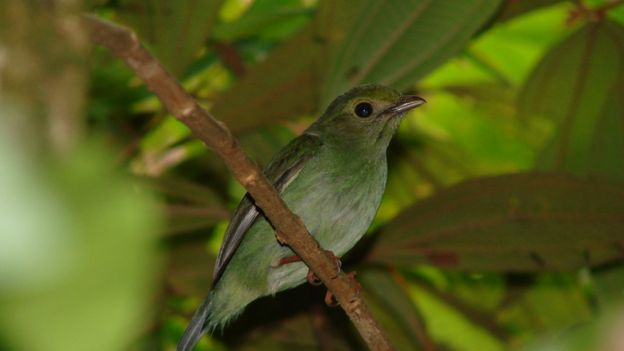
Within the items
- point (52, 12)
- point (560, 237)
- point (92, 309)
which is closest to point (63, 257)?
point (92, 309)

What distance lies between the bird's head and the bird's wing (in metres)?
0.24

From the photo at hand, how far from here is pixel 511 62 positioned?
521 centimetres

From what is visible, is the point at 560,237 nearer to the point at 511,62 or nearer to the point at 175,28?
the point at 511,62

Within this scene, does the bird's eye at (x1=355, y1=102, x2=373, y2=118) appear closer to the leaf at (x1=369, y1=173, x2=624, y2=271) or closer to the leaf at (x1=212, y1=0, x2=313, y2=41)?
the leaf at (x1=369, y1=173, x2=624, y2=271)

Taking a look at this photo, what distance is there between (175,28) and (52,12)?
3.54m

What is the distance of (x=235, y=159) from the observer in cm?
160

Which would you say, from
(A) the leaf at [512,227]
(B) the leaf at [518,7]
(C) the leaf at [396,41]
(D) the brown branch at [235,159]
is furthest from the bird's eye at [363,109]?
(D) the brown branch at [235,159]

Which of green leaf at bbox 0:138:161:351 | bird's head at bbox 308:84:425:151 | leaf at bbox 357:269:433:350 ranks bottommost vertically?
leaf at bbox 357:269:433:350

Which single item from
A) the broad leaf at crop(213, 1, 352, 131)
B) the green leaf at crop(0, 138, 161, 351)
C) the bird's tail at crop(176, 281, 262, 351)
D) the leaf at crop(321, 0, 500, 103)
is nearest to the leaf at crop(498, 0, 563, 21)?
the leaf at crop(321, 0, 500, 103)

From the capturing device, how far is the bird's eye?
383 cm

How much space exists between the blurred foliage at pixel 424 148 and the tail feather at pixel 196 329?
178 millimetres

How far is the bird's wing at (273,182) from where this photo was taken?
10.9 ft

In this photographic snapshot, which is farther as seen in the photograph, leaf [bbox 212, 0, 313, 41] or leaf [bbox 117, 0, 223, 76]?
leaf [bbox 212, 0, 313, 41]

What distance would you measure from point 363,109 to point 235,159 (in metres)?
2.30
